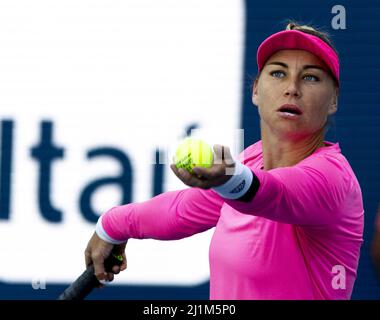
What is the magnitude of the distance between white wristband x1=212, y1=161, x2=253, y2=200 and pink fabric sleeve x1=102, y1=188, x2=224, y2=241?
628mm

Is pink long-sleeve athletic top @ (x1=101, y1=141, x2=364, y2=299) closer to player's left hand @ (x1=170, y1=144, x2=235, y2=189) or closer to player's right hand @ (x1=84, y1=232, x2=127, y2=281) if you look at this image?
player's left hand @ (x1=170, y1=144, x2=235, y2=189)

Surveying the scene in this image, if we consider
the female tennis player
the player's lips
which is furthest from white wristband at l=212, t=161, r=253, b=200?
the player's lips

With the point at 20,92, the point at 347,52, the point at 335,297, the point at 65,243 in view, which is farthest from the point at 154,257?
the point at 335,297

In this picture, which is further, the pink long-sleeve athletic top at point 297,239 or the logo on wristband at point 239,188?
the pink long-sleeve athletic top at point 297,239

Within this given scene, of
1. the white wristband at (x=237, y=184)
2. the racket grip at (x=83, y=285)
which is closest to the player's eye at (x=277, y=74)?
the white wristband at (x=237, y=184)

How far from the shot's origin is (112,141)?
176 inches

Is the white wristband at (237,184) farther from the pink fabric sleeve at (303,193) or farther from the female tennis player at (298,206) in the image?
the female tennis player at (298,206)

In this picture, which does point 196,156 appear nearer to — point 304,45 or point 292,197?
point 292,197

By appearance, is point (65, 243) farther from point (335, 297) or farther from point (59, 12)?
point (335, 297)

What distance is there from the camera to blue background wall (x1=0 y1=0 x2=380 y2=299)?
4539mm

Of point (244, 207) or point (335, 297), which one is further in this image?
point (335, 297)

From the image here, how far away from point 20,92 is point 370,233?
6.19ft

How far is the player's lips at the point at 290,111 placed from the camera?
2451mm

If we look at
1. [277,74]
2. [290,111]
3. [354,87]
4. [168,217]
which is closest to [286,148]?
[290,111]
